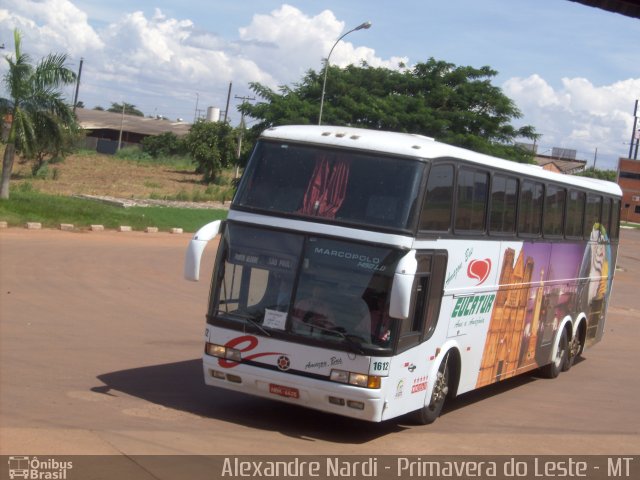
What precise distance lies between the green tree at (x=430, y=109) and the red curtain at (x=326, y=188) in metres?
31.5

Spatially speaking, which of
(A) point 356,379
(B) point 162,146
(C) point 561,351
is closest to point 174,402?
(A) point 356,379

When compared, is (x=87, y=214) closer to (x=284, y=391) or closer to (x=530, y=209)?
(x=530, y=209)

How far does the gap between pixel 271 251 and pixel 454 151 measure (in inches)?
102

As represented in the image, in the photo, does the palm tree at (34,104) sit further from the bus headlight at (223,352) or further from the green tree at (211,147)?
the green tree at (211,147)

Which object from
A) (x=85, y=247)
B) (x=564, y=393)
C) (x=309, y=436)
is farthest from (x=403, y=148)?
(x=85, y=247)

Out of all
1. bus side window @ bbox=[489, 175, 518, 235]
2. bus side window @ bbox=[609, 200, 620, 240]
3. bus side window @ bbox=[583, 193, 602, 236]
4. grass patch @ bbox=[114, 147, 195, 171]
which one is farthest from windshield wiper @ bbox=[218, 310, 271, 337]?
grass patch @ bbox=[114, 147, 195, 171]

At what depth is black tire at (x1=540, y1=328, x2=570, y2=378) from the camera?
1627 cm

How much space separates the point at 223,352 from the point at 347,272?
170 cm

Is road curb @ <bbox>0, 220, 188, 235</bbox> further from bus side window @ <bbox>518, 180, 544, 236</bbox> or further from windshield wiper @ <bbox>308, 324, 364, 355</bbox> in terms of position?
windshield wiper @ <bbox>308, 324, 364, 355</bbox>

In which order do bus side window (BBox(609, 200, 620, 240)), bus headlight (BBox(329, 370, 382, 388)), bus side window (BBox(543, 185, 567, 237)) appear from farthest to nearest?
bus side window (BBox(609, 200, 620, 240))
bus side window (BBox(543, 185, 567, 237))
bus headlight (BBox(329, 370, 382, 388))

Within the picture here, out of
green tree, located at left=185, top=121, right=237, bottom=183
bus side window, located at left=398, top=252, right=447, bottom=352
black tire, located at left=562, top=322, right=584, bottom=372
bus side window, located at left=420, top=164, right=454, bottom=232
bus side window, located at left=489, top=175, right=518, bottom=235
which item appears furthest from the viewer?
green tree, located at left=185, top=121, right=237, bottom=183

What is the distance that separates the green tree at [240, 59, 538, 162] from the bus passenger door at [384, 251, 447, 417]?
3115cm

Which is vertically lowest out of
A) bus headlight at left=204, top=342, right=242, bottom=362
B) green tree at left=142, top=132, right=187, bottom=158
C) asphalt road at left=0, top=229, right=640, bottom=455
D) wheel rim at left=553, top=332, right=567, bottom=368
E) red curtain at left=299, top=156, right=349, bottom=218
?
asphalt road at left=0, top=229, right=640, bottom=455

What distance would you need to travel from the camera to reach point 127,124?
103 meters
